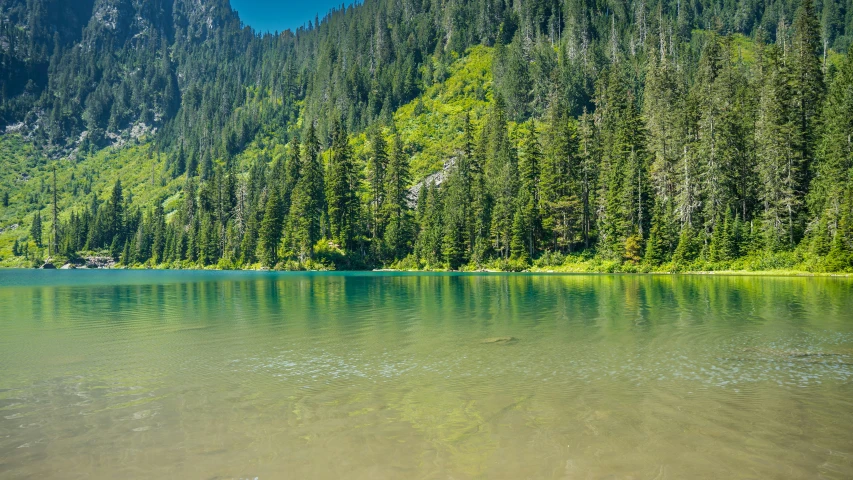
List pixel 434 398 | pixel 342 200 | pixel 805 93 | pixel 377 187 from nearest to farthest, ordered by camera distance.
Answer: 1. pixel 434 398
2. pixel 805 93
3. pixel 342 200
4. pixel 377 187

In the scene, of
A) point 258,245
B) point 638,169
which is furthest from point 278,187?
point 638,169

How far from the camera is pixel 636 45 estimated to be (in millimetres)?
159375

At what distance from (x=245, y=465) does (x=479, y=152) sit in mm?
112726

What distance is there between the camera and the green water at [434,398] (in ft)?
28.8

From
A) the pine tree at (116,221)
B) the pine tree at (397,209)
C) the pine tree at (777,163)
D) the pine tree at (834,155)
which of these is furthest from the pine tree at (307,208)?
the pine tree at (116,221)

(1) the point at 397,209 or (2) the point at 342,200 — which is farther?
(1) the point at 397,209

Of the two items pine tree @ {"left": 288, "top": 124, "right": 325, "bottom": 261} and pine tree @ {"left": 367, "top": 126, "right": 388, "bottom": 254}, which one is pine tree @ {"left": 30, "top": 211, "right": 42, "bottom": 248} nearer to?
pine tree @ {"left": 288, "top": 124, "right": 325, "bottom": 261}

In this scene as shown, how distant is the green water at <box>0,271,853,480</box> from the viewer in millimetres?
8773

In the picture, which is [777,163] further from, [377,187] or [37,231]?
[37,231]

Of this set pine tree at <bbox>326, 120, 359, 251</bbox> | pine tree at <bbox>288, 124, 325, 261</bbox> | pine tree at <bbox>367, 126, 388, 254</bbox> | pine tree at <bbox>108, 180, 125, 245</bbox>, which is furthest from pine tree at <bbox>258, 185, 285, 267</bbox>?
pine tree at <bbox>108, 180, 125, 245</bbox>

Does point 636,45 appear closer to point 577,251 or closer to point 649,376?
point 577,251

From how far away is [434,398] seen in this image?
1272 centimetres

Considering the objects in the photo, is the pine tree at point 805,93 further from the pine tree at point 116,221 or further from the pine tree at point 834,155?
the pine tree at point 116,221

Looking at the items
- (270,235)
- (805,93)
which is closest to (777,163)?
(805,93)
